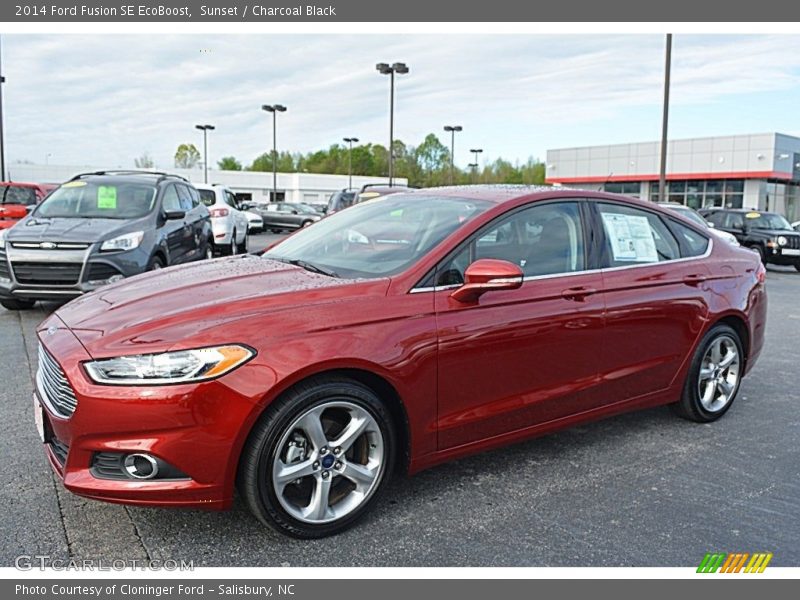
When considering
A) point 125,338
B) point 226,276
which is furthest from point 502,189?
point 125,338

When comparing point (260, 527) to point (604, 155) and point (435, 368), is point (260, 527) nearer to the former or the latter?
point (435, 368)

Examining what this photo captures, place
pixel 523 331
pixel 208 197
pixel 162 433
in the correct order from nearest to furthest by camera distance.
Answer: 1. pixel 162 433
2. pixel 523 331
3. pixel 208 197

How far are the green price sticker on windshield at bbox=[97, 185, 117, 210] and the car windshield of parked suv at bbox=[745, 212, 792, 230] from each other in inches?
641

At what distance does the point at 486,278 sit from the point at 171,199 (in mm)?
7424

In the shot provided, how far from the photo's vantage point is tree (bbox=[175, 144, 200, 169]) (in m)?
114

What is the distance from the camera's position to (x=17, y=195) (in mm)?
15023

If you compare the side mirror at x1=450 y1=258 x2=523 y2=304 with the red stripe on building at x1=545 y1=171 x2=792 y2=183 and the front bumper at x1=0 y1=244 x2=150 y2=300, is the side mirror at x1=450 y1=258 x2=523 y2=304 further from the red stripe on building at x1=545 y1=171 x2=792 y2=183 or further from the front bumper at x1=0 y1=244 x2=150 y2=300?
the red stripe on building at x1=545 y1=171 x2=792 y2=183

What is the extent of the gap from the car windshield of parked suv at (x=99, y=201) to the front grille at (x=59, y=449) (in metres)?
6.09

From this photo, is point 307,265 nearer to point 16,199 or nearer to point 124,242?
point 124,242

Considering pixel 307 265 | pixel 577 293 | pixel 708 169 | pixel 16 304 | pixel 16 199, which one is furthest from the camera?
pixel 708 169

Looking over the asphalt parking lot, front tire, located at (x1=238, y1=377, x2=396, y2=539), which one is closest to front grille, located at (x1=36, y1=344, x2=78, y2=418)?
the asphalt parking lot

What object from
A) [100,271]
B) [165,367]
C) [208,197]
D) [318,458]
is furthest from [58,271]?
[208,197]

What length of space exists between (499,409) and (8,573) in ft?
7.55

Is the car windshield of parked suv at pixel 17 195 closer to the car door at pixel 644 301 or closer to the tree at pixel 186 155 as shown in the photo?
the car door at pixel 644 301
